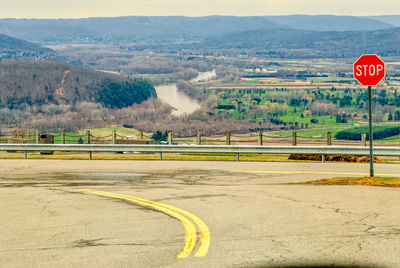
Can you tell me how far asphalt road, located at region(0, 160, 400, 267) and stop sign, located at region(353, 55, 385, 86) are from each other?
9.32ft

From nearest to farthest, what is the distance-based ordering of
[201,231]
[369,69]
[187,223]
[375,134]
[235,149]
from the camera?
[201,231], [187,223], [369,69], [235,149], [375,134]

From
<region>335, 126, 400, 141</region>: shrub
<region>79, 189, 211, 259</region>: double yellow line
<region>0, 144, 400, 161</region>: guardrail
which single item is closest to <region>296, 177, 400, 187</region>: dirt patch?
<region>79, 189, 211, 259</region>: double yellow line

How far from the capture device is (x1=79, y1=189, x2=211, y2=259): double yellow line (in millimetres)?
8227

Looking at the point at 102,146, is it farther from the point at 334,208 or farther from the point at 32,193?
the point at 334,208

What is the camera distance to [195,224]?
33.2ft

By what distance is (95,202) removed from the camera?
13.1 meters

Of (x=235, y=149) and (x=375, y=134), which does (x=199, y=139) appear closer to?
(x=235, y=149)

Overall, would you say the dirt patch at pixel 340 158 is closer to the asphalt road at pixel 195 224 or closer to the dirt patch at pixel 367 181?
the asphalt road at pixel 195 224

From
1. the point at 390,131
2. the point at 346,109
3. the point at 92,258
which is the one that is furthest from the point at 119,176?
the point at 346,109

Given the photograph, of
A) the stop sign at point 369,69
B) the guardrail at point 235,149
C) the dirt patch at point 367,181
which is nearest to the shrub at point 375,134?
the guardrail at point 235,149

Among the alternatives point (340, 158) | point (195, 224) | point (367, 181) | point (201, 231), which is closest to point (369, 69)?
point (367, 181)

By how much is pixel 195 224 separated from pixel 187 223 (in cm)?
17

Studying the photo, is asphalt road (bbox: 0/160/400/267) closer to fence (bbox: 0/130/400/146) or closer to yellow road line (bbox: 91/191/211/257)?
yellow road line (bbox: 91/191/211/257)

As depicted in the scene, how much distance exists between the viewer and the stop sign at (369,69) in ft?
48.6
